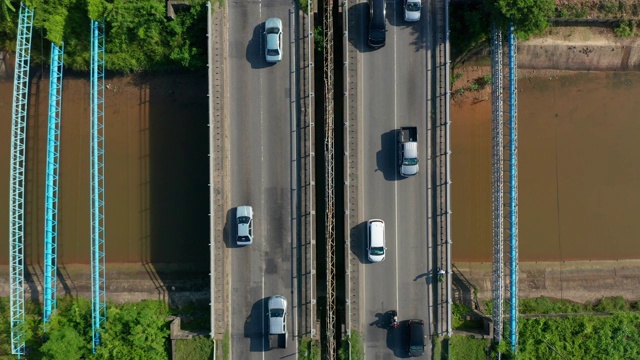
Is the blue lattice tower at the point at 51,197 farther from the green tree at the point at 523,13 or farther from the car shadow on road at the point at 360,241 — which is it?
the green tree at the point at 523,13

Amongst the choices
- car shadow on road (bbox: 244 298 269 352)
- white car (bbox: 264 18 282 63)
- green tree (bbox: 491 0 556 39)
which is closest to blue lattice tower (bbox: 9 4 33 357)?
car shadow on road (bbox: 244 298 269 352)

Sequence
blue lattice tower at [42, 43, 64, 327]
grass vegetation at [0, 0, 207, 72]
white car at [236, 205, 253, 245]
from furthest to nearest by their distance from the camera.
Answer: blue lattice tower at [42, 43, 64, 327]
grass vegetation at [0, 0, 207, 72]
white car at [236, 205, 253, 245]

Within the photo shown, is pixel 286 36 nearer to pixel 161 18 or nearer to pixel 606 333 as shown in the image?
pixel 161 18

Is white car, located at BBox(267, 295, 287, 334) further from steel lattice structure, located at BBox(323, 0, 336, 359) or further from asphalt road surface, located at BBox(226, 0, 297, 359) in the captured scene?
steel lattice structure, located at BBox(323, 0, 336, 359)

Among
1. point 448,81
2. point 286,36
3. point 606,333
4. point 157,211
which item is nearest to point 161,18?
point 286,36

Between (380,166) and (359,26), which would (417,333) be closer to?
(380,166)

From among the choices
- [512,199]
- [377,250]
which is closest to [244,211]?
[377,250]
